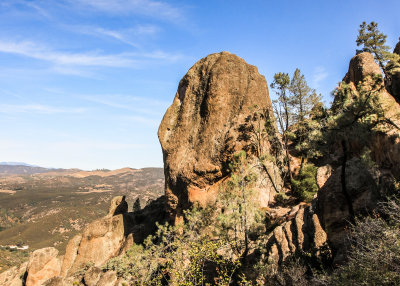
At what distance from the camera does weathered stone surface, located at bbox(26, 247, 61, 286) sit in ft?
107

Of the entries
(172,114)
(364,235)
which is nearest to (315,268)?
(364,235)

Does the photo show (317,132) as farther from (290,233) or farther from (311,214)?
(290,233)

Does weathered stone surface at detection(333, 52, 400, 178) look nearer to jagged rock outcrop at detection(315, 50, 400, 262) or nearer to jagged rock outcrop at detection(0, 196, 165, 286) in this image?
jagged rock outcrop at detection(315, 50, 400, 262)

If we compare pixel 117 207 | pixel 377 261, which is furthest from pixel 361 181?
pixel 117 207

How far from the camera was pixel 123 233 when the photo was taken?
119 ft

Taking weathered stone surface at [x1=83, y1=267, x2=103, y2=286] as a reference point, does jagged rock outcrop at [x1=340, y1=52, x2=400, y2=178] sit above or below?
above

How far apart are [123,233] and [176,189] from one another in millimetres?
13443

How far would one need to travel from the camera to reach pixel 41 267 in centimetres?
3322

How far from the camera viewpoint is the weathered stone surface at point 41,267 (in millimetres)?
32656

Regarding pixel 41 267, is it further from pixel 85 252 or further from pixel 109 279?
pixel 109 279

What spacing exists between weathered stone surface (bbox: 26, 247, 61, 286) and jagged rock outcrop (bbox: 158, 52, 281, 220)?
1954cm

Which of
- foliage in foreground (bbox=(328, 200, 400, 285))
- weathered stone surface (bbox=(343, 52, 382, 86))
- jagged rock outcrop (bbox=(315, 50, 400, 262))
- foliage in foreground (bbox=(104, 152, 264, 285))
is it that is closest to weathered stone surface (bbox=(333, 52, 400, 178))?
jagged rock outcrop (bbox=(315, 50, 400, 262))

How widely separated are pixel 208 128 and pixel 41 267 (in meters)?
30.9

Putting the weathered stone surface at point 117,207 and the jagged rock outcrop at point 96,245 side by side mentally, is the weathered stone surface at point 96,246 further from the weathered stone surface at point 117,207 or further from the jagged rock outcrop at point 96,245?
the weathered stone surface at point 117,207
